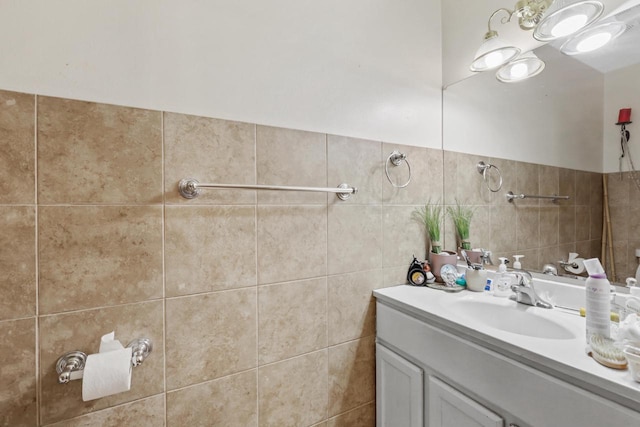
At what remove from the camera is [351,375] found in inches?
50.1

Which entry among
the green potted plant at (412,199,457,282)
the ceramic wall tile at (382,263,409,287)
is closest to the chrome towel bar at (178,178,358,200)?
the ceramic wall tile at (382,263,409,287)

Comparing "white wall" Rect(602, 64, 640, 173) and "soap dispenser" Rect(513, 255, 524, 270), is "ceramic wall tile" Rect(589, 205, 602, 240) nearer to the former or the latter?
"white wall" Rect(602, 64, 640, 173)

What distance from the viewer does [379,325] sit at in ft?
4.26

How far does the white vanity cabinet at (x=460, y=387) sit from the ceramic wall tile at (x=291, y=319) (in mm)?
299

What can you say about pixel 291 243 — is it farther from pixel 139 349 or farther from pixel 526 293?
pixel 526 293

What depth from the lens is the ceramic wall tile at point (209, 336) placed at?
927 mm

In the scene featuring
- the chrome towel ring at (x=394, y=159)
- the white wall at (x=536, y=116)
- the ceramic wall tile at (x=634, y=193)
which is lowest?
the ceramic wall tile at (x=634, y=193)

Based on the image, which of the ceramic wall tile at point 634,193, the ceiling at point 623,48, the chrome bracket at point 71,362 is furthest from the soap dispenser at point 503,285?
the chrome bracket at point 71,362

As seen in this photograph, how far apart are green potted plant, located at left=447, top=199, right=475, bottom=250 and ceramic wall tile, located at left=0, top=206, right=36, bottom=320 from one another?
1.70 m

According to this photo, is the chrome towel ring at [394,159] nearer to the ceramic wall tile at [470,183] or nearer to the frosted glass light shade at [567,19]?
the ceramic wall tile at [470,183]

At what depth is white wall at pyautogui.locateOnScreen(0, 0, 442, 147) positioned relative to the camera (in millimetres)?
793

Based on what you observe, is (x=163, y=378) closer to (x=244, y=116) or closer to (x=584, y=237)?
(x=244, y=116)

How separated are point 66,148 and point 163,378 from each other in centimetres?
75

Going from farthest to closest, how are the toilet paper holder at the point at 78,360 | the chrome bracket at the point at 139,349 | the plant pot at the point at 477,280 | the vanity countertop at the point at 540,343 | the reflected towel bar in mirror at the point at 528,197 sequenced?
1. the plant pot at the point at 477,280
2. the reflected towel bar in mirror at the point at 528,197
3. the chrome bracket at the point at 139,349
4. the toilet paper holder at the point at 78,360
5. the vanity countertop at the point at 540,343
